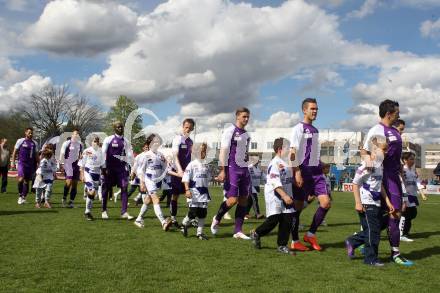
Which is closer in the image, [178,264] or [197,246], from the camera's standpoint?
[178,264]

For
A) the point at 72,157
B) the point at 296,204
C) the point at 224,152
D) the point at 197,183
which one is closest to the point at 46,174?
the point at 72,157

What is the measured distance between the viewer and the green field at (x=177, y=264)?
5191 millimetres

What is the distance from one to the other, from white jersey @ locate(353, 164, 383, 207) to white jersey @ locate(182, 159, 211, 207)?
3214 millimetres

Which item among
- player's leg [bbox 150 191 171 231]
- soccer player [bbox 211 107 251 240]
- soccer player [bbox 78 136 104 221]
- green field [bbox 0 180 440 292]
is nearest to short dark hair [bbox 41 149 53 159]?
soccer player [bbox 78 136 104 221]

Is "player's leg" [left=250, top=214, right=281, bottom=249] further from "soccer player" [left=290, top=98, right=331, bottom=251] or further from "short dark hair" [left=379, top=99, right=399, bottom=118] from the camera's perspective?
"short dark hair" [left=379, top=99, right=399, bottom=118]

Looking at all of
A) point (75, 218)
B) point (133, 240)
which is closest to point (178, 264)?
point (133, 240)

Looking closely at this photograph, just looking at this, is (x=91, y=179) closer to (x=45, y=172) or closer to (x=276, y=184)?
(x=45, y=172)

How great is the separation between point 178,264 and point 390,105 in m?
4.14

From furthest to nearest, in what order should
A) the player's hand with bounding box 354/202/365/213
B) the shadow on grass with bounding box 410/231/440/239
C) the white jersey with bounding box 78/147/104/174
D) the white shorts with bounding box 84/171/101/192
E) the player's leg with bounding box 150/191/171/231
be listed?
1. the white jersey with bounding box 78/147/104/174
2. the white shorts with bounding box 84/171/101/192
3. the shadow on grass with bounding box 410/231/440/239
4. the player's leg with bounding box 150/191/171/231
5. the player's hand with bounding box 354/202/365/213

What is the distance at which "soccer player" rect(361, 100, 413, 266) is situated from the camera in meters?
6.84

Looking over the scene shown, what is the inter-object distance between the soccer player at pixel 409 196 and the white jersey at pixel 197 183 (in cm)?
450

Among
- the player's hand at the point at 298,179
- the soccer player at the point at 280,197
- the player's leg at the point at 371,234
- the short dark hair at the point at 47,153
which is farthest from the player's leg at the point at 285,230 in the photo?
the short dark hair at the point at 47,153

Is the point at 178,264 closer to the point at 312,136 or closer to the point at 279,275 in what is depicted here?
the point at 279,275

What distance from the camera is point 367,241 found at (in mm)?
6664
